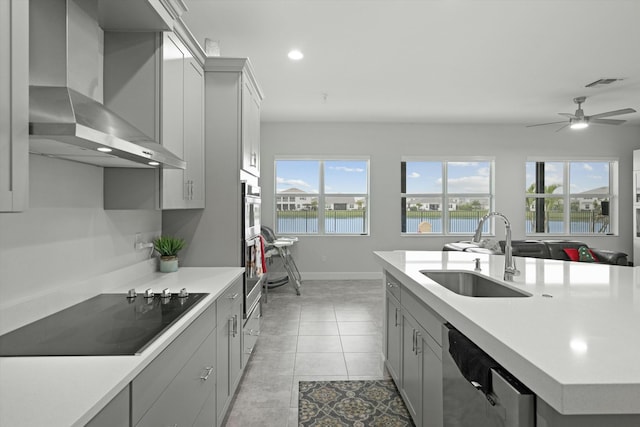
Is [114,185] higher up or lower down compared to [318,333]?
higher up

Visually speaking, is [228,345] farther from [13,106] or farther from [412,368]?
A: [13,106]

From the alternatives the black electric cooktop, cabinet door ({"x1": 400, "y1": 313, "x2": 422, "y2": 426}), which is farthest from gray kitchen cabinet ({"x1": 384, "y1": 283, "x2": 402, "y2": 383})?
the black electric cooktop

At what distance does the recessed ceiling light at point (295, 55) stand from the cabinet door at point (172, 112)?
5.45 ft

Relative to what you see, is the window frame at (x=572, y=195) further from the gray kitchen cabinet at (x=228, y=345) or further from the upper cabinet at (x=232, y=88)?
the gray kitchen cabinet at (x=228, y=345)

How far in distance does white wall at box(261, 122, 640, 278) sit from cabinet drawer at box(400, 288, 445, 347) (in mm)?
4484

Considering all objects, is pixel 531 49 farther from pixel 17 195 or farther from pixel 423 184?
pixel 17 195

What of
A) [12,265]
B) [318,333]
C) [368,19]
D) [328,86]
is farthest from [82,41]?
[328,86]

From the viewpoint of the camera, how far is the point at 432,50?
3.73m

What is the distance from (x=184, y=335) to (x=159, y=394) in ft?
0.96

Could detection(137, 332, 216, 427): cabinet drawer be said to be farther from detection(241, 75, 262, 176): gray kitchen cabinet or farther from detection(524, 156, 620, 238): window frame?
detection(524, 156, 620, 238): window frame

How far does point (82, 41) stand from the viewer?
66.5 inches

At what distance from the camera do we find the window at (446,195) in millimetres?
6945

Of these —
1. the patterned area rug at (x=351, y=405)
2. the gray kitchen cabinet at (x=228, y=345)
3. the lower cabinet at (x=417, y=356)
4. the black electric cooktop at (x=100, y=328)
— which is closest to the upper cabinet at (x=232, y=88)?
the gray kitchen cabinet at (x=228, y=345)

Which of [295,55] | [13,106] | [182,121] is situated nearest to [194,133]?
[182,121]
